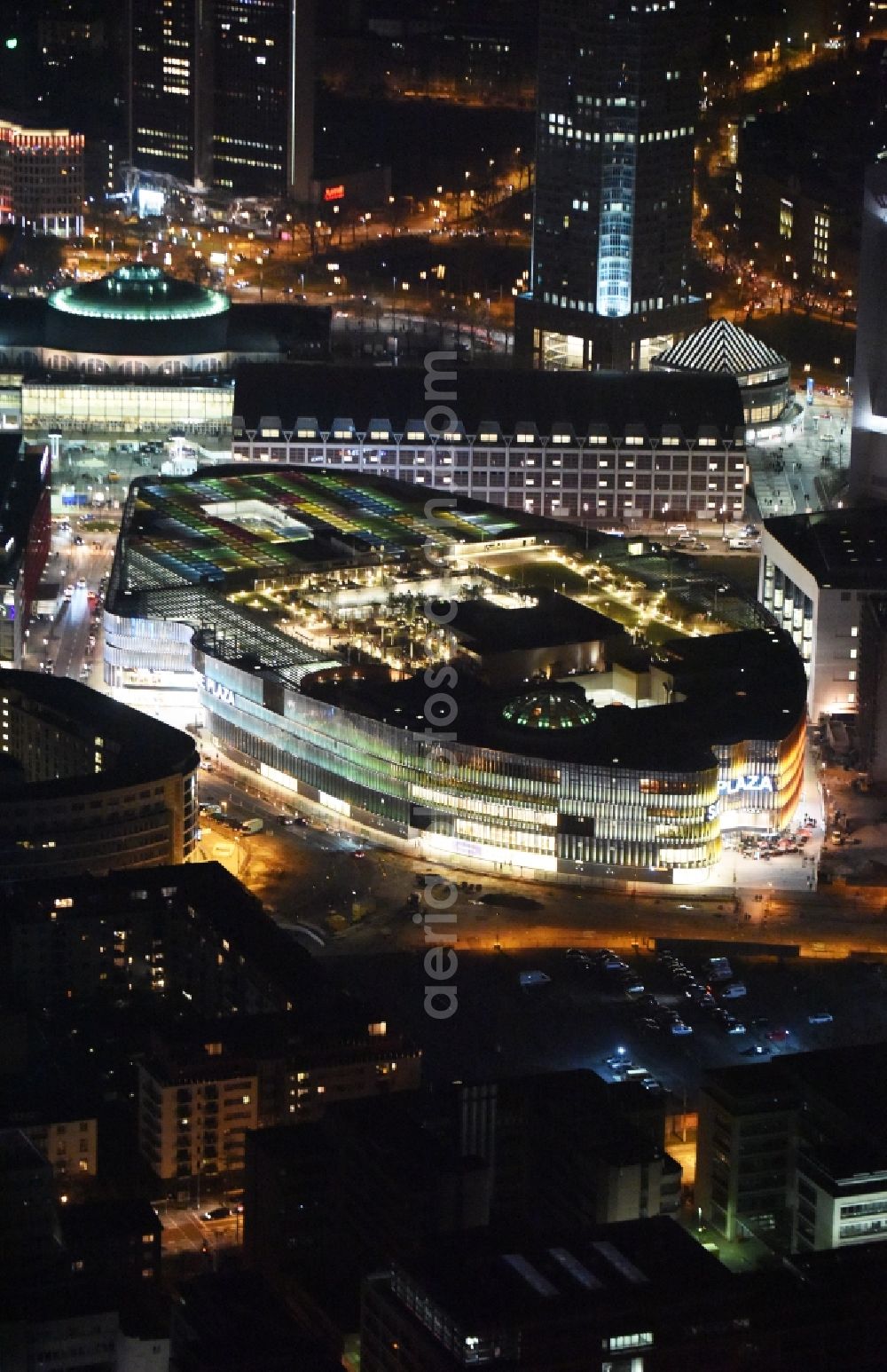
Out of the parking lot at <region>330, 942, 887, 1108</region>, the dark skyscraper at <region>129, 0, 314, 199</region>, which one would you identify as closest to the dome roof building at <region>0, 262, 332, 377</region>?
the dark skyscraper at <region>129, 0, 314, 199</region>

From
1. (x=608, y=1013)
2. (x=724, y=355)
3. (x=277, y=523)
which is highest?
(x=724, y=355)

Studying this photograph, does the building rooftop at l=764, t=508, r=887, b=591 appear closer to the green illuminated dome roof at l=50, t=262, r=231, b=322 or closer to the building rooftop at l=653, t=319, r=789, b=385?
the building rooftop at l=653, t=319, r=789, b=385

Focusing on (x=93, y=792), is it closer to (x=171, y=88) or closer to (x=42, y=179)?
(x=42, y=179)

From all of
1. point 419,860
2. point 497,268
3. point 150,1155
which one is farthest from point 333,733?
point 497,268

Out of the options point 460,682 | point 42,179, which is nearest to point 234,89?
point 42,179

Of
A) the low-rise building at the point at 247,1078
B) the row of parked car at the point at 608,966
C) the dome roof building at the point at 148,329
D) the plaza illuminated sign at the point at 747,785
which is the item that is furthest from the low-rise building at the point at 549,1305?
the dome roof building at the point at 148,329
